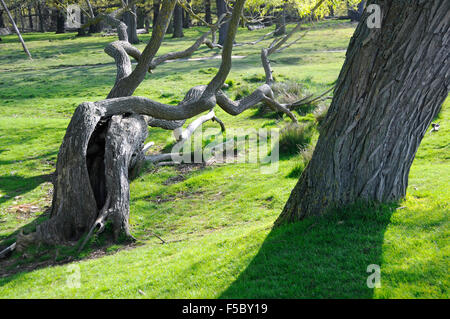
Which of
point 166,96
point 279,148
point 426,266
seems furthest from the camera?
point 166,96

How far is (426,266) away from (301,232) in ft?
4.16

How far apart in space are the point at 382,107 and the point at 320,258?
5.20ft

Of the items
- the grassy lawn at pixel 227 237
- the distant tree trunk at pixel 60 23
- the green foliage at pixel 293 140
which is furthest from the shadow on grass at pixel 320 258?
the distant tree trunk at pixel 60 23

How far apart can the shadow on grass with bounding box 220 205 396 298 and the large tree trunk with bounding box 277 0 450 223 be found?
8.3 inches

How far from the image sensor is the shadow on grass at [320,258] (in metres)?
3.88

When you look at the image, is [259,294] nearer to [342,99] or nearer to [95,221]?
[342,99]

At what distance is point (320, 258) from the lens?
A: 14.1 ft

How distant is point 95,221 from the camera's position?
6.65 m

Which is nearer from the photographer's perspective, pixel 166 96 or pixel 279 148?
pixel 279 148

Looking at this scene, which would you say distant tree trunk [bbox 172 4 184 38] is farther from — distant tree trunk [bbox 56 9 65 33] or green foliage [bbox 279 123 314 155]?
green foliage [bbox 279 123 314 155]

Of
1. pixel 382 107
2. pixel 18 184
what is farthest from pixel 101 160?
pixel 382 107

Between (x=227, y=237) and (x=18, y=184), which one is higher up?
(x=227, y=237)

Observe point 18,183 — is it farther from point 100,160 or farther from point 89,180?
point 89,180
